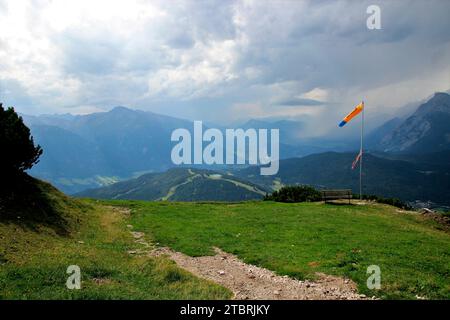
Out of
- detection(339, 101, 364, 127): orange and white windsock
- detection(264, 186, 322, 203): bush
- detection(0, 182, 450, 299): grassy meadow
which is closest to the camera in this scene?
detection(0, 182, 450, 299): grassy meadow

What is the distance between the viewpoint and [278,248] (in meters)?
24.6

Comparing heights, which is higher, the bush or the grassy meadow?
the bush

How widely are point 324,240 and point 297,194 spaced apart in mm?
34768

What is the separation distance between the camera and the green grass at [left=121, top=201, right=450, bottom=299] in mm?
18328

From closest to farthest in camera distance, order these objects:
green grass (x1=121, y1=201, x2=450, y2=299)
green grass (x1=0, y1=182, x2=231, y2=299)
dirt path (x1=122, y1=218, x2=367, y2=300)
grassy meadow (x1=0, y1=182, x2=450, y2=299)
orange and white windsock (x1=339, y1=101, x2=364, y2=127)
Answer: green grass (x1=0, y1=182, x2=231, y2=299) < dirt path (x1=122, y1=218, x2=367, y2=300) < grassy meadow (x1=0, y1=182, x2=450, y2=299) < green grass (x1=121, y1=201, x2=450, y2=299) < orange and white windsock (x1=339, y1=101, x2=364, y2=127)

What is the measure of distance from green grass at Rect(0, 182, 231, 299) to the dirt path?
1274mm

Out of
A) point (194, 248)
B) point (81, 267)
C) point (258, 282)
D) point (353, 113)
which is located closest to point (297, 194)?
point (353, 113)

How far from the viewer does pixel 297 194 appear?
61.1 meters

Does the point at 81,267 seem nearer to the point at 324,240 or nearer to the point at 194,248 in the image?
the point at 194,248

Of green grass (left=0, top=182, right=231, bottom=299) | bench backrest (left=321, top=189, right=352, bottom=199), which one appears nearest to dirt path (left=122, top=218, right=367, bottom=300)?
green grass (left=0, top=182, right=231, bottom=299)

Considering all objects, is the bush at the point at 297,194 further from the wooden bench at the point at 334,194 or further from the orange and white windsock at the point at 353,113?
the orange and white windsock at the point at 353,113

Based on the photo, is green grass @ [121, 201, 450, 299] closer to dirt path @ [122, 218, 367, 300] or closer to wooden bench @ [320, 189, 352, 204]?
dirt path @ [122, 218, 367, 300]

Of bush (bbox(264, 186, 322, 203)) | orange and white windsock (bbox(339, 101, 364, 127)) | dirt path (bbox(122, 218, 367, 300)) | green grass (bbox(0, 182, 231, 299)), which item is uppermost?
orange and white windsock (bbox(339, 101, 364, 127))
